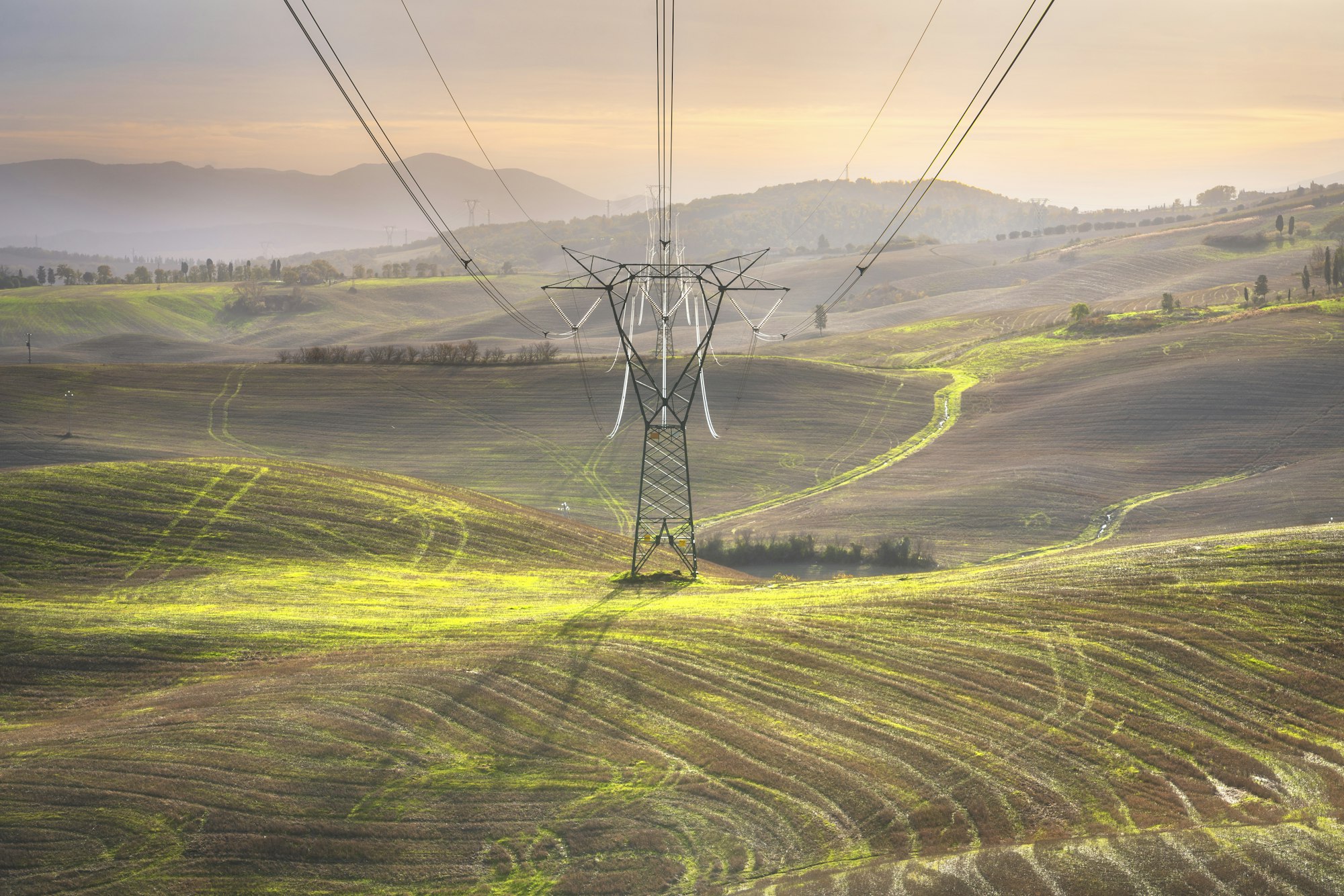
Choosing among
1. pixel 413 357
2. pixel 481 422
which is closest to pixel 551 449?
pixel 481 422

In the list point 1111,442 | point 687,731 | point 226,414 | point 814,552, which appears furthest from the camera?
point 226,414

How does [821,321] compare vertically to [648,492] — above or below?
above

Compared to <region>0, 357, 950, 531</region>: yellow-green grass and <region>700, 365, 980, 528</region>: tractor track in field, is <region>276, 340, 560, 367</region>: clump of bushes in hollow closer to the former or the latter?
<region>0, 357, 950, 531</region>: yellow-green grass

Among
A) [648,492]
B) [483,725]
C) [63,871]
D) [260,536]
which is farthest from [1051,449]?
[63,871]

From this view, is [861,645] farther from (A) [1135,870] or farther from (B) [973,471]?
(B) [973,471]

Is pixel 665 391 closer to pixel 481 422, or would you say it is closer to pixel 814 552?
pixel 814 552

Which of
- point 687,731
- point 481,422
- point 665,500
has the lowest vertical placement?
point 665,500
